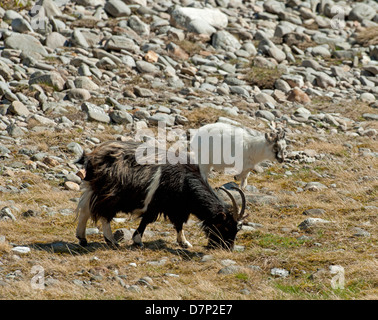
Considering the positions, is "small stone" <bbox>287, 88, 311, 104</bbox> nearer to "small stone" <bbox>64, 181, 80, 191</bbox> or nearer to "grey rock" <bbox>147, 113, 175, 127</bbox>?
"grey rock" <bbox>147, 113, 175, 127</bbox>

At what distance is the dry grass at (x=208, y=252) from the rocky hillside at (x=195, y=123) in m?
0.03

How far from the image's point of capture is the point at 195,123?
45.4 ft

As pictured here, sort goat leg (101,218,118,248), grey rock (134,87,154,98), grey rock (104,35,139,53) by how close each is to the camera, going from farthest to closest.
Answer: grey rock (104,35,139,53) → grey rock (134,87,154,98) → goat leg (101,218,118,248)

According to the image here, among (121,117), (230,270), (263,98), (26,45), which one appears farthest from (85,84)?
(230,270)

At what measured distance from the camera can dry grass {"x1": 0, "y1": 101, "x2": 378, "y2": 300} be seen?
621cm

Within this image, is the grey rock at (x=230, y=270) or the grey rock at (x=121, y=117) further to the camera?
the grey rock at (x=121, y=117)

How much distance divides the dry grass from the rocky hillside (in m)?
0.03

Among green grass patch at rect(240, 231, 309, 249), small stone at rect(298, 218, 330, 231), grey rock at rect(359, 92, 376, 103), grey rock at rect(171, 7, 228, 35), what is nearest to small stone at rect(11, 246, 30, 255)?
green grass patch at rect(240, 231, 309, 249)

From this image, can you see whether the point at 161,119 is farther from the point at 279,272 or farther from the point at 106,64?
the point at 279,272

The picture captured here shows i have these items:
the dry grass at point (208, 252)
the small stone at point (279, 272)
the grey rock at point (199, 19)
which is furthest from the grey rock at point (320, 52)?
the small stone at point (279, 272)

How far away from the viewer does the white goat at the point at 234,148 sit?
11.2 metres

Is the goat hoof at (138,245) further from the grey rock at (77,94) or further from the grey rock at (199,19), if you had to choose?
the grey rock at (199,19)
